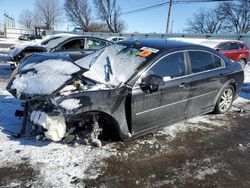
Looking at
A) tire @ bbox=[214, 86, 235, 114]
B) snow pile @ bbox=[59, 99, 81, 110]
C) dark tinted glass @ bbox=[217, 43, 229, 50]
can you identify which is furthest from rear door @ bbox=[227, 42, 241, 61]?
snow pile @ bbox=[59, 99, 81, 110]

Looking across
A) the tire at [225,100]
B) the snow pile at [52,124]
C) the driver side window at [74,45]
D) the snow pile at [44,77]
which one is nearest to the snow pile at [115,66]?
the snow pile at [44,77]

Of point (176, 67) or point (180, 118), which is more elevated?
point (176, 67)

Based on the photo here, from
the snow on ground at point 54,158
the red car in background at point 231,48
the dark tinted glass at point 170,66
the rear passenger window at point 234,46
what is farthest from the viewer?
the rear passenger window at point 234,46

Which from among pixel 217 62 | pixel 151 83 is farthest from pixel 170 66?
pixel 217 62

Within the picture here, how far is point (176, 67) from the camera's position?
4.60 meters

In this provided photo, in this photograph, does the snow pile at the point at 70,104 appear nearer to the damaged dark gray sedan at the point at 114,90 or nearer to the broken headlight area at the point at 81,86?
the damaged dark gray sedan at the point at 114,90

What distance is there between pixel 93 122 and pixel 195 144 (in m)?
1.81

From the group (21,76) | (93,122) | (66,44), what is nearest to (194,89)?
(93,122)

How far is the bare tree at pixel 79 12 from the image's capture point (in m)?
57.2

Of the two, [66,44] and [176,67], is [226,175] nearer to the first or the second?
[176,67]

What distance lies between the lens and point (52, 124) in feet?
11.9

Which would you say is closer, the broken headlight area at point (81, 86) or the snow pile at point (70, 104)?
the snow pile at point (70, 104)

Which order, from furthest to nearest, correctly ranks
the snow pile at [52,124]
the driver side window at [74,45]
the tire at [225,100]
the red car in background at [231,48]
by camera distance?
the red car in background at [231,48], the driver side window at [74,45], the tire at [225,100], the snow pile at [52,124]

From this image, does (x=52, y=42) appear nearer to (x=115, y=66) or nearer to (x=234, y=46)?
(x=115, y=66)
